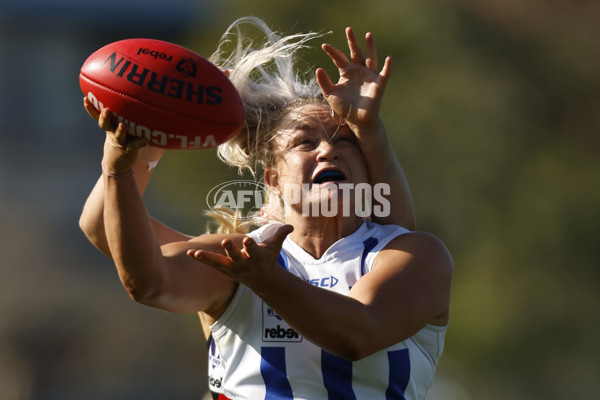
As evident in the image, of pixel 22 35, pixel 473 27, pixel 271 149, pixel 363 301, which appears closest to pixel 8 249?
pixel 22 35

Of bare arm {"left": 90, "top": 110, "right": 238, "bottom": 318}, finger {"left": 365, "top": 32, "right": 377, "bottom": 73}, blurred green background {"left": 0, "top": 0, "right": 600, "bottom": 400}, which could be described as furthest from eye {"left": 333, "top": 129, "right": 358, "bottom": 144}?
blurred green background {"left": 0, "top": 0, "right": 600, "bottom": 400}

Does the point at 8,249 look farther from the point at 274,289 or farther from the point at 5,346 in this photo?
the point at 274,289

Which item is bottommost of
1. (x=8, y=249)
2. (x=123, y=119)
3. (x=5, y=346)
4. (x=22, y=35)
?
(x=5, y=346)

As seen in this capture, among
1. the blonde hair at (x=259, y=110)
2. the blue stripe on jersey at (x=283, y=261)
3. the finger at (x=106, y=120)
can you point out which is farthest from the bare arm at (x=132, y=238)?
the blonde hair at (x=259, y=110)

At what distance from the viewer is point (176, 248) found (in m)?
2.74

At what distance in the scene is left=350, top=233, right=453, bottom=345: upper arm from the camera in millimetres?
2553

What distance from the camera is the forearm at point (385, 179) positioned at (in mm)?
3092

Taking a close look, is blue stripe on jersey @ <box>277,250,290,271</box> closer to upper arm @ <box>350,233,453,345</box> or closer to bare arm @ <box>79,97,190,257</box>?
upper arm @ <box>350,233,453,345</box>

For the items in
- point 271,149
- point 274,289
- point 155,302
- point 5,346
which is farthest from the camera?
point 5,346

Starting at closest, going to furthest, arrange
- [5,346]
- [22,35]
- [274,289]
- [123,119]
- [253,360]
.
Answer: [274,289], [123,119], [253,360], [5,346], [22,35]

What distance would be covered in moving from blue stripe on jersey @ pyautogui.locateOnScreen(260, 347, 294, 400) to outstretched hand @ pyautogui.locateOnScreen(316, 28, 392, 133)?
903mm

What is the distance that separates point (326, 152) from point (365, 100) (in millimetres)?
245

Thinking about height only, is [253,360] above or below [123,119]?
below

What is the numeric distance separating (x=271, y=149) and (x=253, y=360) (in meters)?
0.87
